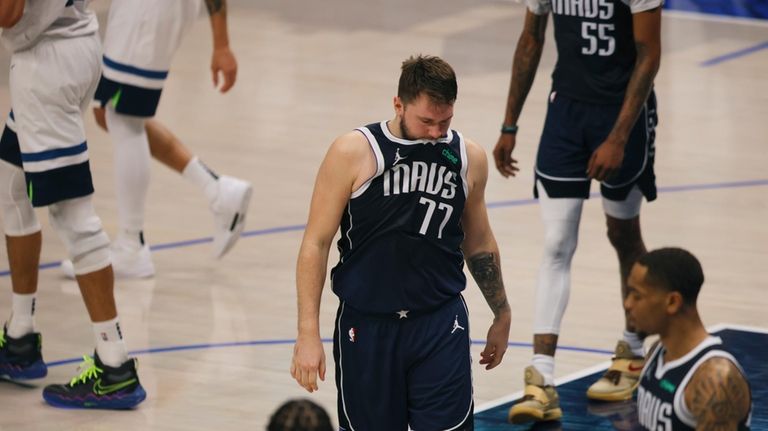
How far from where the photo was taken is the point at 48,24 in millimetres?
5895

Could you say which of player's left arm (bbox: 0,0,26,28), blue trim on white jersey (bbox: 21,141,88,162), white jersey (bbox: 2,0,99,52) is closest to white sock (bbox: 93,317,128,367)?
blue trim on white jersey (bbox: 21,141,88,162)

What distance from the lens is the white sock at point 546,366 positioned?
6.16 metres

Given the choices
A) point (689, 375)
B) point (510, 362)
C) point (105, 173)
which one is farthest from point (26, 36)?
point (105, 173)

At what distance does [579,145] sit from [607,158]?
0.25 meters

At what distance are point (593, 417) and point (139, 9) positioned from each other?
297 cm

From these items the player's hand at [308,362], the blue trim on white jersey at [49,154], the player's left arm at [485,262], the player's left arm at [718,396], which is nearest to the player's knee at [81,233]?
the blue trim on white jersey at [49,154]

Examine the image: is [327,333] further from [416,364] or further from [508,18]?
[508,18]

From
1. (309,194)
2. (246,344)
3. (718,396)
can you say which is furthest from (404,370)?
(309,194)

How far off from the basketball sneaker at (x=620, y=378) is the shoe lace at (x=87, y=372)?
76.3 inches

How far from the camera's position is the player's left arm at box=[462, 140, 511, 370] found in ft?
15.9

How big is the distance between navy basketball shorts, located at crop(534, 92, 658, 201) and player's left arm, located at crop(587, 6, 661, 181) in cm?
15

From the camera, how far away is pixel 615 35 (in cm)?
609

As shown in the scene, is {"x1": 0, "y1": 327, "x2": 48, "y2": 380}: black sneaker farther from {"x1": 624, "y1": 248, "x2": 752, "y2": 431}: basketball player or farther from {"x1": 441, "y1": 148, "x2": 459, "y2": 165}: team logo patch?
{"x1": 624, "y1": 248, "x2": 752, "y2": 431}: basketball player

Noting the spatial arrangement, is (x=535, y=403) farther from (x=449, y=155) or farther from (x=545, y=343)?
(x=449, y=155)
